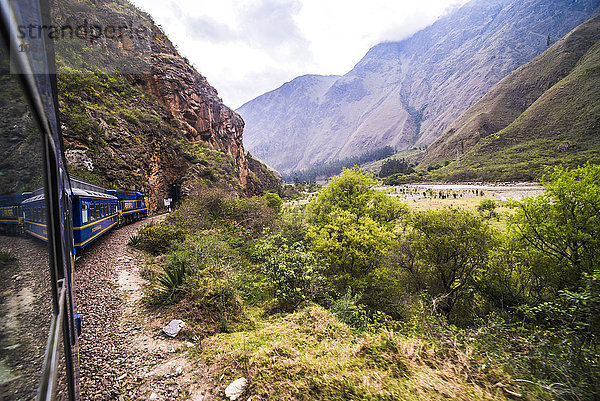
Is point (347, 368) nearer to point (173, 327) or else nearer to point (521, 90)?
point (173, 327)

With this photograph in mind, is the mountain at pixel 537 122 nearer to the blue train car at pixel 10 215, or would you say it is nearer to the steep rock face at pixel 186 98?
the steep rock face at pixel 186 98

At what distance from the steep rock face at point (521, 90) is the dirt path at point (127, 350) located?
103064mm

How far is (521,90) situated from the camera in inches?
3536

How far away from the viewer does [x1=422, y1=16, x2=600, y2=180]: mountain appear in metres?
52.1

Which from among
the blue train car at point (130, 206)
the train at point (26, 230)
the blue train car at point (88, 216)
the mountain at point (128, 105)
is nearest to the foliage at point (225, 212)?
the blue train car at point (130, 206)

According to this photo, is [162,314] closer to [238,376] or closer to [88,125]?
[238,376]

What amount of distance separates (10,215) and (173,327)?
5091 millimetres

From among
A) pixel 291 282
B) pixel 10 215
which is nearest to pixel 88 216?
pixel 291 282

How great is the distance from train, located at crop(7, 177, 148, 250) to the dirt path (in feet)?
6.10

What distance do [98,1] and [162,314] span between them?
125 feet

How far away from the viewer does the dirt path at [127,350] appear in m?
3.23

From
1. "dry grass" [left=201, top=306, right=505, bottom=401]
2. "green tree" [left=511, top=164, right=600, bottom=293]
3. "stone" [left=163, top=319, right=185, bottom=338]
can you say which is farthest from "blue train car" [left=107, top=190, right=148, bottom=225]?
"green tree" [left=511, top=164, right=600, bottom=293]

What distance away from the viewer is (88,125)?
1559 centimetres

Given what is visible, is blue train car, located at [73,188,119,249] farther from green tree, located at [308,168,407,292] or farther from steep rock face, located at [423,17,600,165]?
steep rock face, located at [423,17,600,165]
